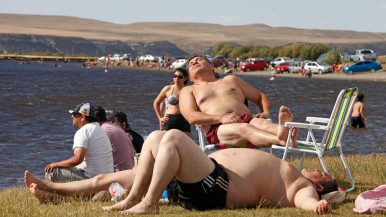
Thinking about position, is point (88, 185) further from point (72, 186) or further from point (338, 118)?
point (338, 118)

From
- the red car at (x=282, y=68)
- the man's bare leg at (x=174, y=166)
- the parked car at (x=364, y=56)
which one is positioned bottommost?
the red car at (x=282, y=68)

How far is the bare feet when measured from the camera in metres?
5.67

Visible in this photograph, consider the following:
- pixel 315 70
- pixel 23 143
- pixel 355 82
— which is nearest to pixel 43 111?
pixel 23 143

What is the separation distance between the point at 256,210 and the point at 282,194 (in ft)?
1.00

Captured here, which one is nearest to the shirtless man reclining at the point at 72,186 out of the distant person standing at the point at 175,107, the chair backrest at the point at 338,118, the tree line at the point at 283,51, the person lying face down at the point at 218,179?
the person lying face down at the point at 218,179

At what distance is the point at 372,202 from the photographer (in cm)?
599

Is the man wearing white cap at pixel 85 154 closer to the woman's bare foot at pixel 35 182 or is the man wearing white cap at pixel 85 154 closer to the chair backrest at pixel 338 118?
the woman's bare foot at pixel 35 182

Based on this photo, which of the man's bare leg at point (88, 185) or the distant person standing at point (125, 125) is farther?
the distant person standing at point (125, 125)

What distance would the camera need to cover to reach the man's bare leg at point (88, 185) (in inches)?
260

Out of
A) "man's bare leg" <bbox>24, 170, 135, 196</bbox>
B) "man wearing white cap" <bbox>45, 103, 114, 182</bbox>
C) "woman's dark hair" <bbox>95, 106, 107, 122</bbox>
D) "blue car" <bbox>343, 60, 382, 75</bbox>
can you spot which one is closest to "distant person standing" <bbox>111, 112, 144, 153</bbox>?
"woman's dark hair" <bbox>95, 106, 107, 122</bbox>

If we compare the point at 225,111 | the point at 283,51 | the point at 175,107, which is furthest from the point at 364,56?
the point at 225,111

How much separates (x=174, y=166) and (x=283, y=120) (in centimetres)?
201

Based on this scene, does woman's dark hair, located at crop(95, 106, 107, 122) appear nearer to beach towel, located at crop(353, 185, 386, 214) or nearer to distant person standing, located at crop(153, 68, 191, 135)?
distant person standing, located at crop(153, 68, 191, 135)

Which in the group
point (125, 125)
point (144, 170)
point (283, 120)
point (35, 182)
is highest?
point (283, 120)
